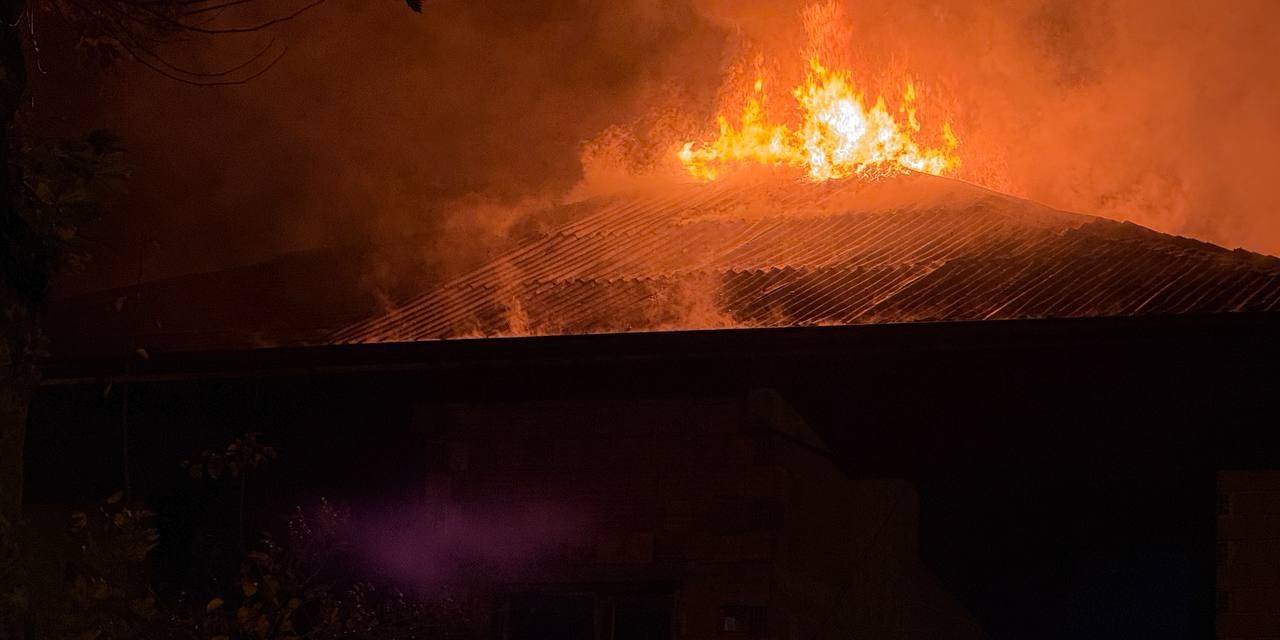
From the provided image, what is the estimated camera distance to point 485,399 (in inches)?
332

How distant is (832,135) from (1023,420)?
539 centimetres

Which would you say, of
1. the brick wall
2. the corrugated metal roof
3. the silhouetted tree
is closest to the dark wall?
the brick wall

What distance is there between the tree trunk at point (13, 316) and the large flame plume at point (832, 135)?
794 cm

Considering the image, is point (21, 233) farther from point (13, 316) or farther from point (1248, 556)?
point (1248, 556)

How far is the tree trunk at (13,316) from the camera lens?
476 centimetres

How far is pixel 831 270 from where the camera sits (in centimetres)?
886

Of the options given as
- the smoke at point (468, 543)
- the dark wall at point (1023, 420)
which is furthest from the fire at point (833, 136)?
the smoke at point (468, 543)

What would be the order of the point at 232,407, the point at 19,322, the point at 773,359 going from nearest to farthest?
the point at 19,322 → the point at 773,359 → the point at 232,407

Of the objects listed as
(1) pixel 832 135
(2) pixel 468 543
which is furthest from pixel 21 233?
(1) pixel 832 135

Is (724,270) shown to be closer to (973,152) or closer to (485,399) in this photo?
(485,399)

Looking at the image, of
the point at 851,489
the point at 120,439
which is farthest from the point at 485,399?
the point at 120,439

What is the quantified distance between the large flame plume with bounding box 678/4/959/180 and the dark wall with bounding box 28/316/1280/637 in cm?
439

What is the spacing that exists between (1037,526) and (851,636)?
127 centimetres

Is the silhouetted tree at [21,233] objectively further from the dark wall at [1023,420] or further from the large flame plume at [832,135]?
the large flame plume at [832,135]
